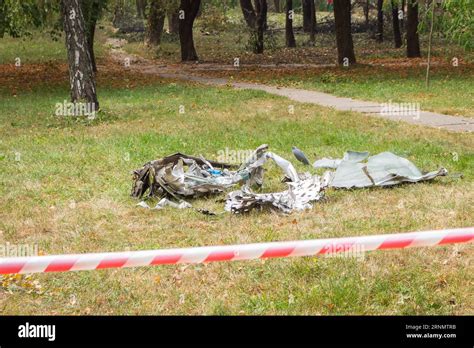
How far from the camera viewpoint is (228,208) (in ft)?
A: 25.5

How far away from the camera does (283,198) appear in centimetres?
788

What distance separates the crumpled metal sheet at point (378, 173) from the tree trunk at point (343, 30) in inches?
743

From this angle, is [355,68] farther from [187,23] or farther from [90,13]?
[187,23]

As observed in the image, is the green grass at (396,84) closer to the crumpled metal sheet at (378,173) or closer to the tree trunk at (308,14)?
the crumpled metal sheet at (378,173)

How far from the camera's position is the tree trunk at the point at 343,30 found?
2678 cm

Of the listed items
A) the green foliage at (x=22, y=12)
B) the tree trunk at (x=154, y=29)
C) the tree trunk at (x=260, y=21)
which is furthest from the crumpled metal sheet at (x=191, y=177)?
the tree trunk at (x=154, y=29)

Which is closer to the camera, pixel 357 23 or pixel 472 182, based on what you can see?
pixel 472 182

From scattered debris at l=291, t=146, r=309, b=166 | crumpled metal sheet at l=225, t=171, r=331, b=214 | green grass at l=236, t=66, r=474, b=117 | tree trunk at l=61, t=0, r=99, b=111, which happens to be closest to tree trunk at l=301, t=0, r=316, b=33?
green grass at l=236, t=66, r=474, b=117

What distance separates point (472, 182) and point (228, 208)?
3129mm

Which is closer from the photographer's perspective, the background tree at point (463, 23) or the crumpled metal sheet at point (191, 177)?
the crumpled metal sheet at point (191, 177)

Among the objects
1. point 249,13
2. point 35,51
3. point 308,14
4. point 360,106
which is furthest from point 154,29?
point 360,106

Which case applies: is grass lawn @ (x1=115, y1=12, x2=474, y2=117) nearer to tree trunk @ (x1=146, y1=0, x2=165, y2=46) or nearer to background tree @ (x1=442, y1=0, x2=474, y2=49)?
tree trunk @ (x1=146, y1=0, x2=165, y2=46)
